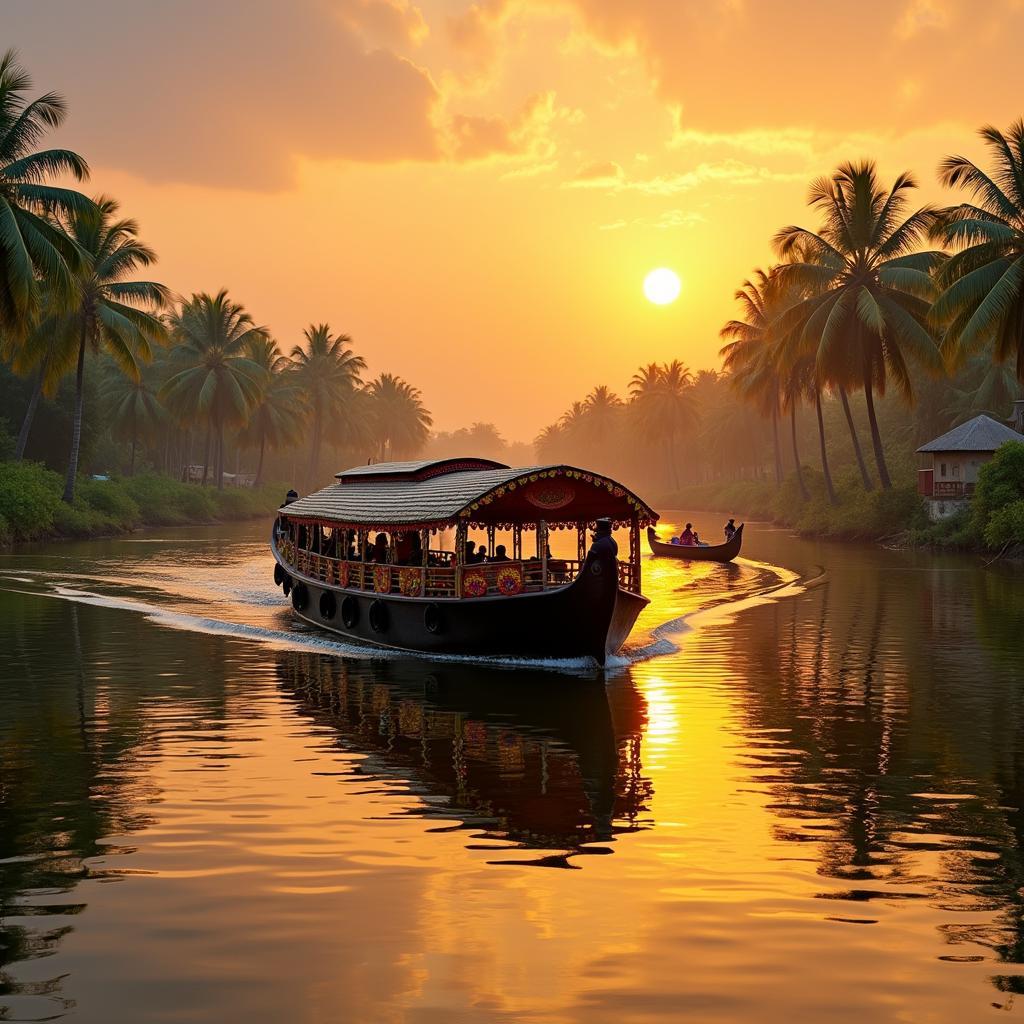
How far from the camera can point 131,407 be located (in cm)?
7438

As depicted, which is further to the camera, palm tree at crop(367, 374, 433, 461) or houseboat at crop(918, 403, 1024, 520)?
palm tree at crop(367, 374, 433, 461)

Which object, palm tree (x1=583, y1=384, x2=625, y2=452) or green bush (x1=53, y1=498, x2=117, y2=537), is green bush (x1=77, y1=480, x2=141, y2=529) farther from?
palm tree (x1=583, y1=384, x2=625, y2=452)

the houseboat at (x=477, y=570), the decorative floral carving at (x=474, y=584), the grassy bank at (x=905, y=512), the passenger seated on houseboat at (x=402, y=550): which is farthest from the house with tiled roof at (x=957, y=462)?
the decorative floral carving at (x=474, y=584)

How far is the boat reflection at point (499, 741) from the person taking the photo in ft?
32.6

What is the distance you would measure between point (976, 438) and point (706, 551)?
13296 millimetres

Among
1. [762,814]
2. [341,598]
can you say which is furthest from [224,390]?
[762,814]

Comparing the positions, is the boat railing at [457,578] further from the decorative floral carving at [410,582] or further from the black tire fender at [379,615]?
the black tire fender at [379,615]

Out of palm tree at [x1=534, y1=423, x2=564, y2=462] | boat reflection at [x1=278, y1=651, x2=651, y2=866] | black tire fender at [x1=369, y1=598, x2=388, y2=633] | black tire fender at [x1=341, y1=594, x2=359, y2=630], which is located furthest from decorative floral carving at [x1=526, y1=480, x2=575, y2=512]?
palm tree at [x1=534, y1=423, x2=564, y2=462]

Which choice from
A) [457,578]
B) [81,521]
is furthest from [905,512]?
[81,521]

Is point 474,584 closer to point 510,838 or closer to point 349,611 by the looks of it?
point 349,611

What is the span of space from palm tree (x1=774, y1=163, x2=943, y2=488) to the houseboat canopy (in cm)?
2527

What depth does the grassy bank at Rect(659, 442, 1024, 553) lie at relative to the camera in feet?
130

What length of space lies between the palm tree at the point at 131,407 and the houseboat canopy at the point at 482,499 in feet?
178

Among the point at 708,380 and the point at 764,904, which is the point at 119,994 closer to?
the point at 764,904
